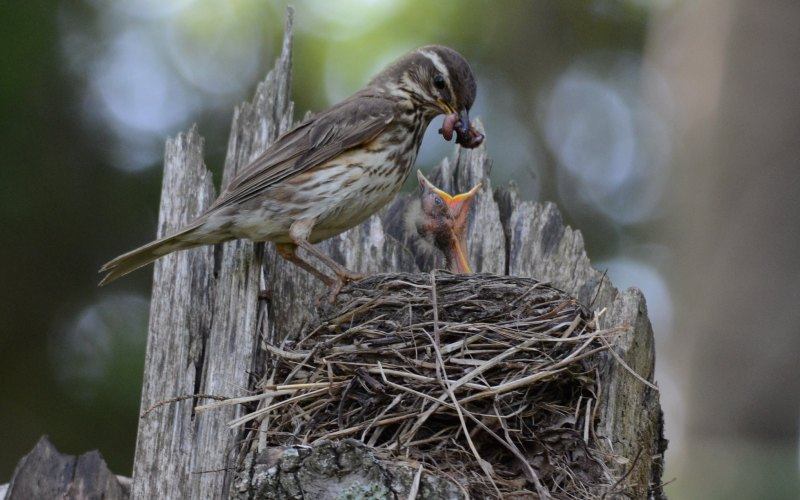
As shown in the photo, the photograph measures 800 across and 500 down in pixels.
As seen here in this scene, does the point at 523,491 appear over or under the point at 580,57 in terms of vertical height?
under

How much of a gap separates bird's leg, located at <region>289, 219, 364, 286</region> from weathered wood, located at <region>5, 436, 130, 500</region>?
1.69m

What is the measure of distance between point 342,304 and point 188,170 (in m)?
1.37

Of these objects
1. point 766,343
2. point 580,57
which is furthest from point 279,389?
point 580,57

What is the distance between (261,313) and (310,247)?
0.65 meters

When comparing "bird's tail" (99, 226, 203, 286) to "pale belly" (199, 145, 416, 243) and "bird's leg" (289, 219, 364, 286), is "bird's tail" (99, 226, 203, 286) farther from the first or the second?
"bird's leg" (289, 219, 364, 286)

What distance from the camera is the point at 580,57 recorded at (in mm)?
11789

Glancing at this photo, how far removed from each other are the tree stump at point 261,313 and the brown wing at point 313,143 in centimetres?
19

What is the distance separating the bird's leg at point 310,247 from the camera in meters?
6.18

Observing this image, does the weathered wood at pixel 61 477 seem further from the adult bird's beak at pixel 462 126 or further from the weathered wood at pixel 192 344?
the adult bird's beak at pixel 462 126

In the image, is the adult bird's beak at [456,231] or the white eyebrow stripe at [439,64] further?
the white eyebrow stripe at [439,64]

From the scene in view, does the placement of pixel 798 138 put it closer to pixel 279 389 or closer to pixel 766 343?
pixel 766 343

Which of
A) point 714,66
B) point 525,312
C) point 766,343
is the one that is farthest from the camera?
point 714,66

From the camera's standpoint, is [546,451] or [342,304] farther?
[342,304]

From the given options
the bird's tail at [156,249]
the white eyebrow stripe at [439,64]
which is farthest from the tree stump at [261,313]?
the white eyebrow stripe at [439,64]
